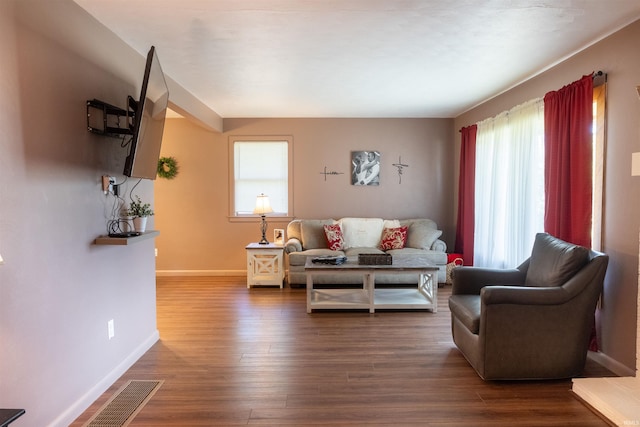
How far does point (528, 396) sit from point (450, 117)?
4.47 m

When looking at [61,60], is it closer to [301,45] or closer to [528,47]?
[301,45]

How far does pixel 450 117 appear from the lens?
19.3ft

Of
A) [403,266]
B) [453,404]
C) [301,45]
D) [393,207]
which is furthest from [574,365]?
[393,207]

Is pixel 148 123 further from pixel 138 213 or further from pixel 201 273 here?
pixel 201 273

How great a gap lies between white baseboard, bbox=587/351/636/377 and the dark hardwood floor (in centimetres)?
5

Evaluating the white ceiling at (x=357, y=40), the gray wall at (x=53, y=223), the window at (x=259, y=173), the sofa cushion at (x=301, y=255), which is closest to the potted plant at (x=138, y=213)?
the gray wall at (x=53, y=223)

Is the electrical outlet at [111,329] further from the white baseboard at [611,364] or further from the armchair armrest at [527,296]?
the white baseboard at [611,364]

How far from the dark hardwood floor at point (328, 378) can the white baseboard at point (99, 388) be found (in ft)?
0.15

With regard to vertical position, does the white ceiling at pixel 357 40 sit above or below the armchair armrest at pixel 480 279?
above

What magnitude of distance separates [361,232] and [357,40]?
3235 mm

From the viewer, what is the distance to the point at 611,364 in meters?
2.66

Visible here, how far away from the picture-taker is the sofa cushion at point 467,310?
259 centimetres

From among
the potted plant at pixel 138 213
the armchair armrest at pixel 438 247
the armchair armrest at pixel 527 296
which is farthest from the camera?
the armchair armrest at pixel 438 247

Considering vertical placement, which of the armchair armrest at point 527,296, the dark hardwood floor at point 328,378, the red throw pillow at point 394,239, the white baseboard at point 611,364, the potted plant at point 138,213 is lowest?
the dark hardwood floor at point 328,378
